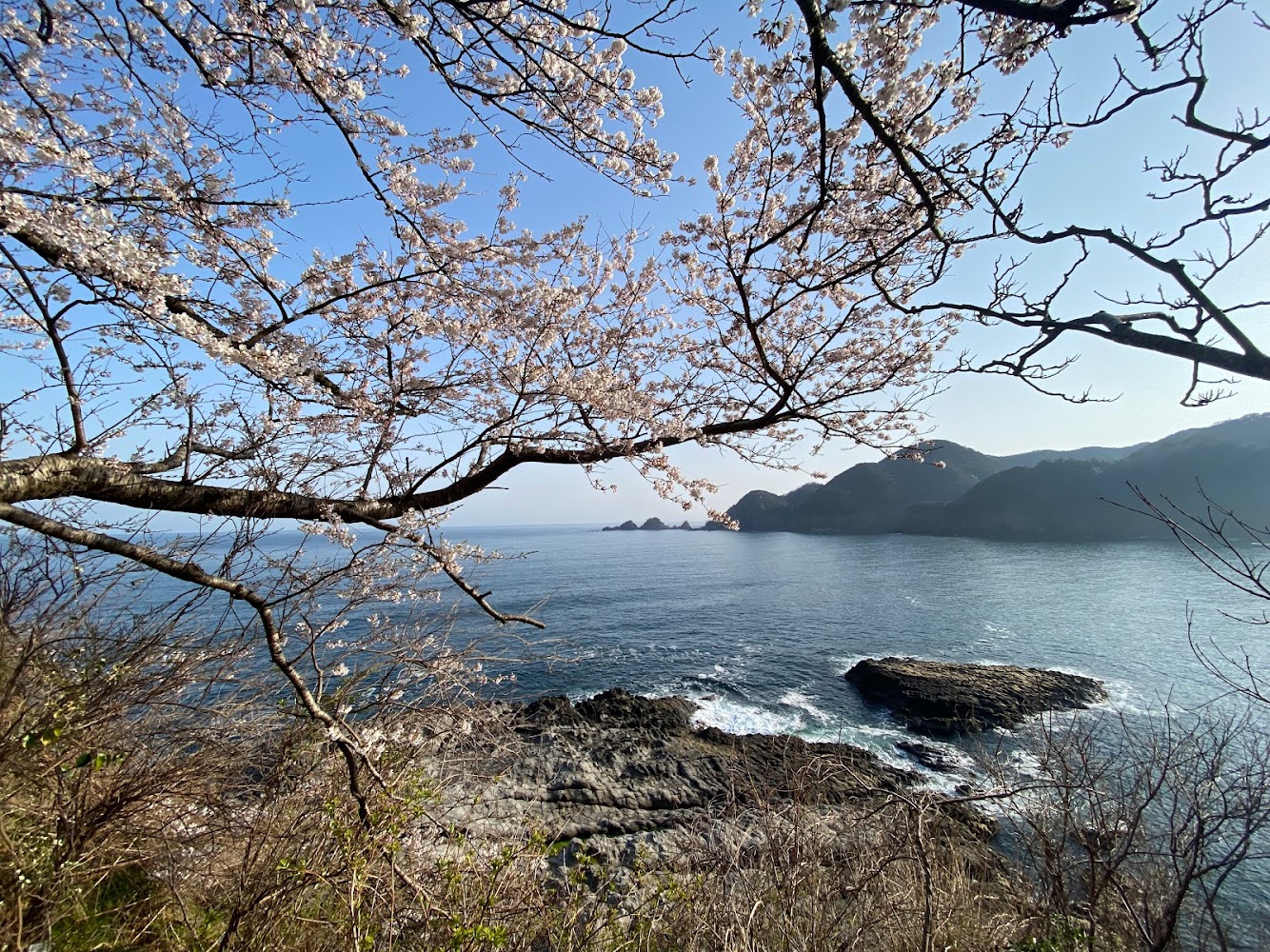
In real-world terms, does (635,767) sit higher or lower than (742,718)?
higher

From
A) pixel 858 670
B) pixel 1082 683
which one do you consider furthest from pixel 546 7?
pixel 1082 683

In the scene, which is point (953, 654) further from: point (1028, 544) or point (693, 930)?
point (1028, 544)

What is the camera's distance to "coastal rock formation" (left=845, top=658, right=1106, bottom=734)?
15.7m

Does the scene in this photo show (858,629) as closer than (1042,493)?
Yes

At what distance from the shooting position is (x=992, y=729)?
601 inches

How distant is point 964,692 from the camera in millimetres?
16797

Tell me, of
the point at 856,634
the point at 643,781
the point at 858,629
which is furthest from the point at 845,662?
the point at 643,781

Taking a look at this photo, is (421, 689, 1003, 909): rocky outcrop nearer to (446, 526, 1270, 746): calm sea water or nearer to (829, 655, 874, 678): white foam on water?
(446, 526, 1270, 746): calm sea water

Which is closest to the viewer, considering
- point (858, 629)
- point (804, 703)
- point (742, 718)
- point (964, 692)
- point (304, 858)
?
point (304, 858)

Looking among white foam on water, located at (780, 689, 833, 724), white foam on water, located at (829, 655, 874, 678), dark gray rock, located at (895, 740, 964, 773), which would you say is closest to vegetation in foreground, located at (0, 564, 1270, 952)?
dark gray rock, located at (895, 740, 964, 773)

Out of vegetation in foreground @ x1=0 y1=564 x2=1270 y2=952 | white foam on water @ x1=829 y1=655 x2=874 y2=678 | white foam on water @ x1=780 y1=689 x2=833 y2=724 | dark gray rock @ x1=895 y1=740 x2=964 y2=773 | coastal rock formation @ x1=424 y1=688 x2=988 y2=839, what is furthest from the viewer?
white foam on water @ x1=829 y1=655 x2=874 y2=678

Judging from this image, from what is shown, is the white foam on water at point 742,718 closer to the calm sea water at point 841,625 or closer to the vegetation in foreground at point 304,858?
the calm sea water at point 841,625

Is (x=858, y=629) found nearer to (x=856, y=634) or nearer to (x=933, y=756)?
(x=856, y=634)

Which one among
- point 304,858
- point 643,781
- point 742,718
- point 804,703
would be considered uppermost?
point 304,858
